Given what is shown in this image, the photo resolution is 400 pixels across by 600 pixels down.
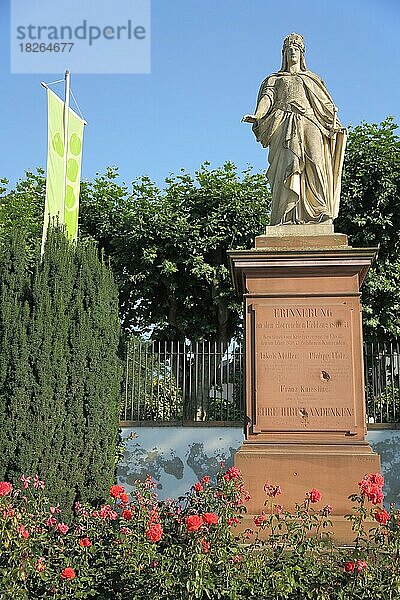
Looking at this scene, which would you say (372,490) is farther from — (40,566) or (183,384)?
(183,384)

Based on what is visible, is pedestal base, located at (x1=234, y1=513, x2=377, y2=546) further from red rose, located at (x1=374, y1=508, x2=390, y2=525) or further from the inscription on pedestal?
red rose, located at (x1=374, y1=508, x2=390, y2=525)

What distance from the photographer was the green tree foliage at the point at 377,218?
1820 centimetres

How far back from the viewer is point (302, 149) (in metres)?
8.11

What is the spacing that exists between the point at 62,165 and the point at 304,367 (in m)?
7.72

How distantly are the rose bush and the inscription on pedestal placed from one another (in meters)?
1.51

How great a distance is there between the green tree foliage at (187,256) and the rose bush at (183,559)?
1384 cm

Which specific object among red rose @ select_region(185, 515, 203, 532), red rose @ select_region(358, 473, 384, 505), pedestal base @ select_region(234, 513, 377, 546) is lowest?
pedestal base @ select_region(234, 513, 377, 546)

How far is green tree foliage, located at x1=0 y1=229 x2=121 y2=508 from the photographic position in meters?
8.30

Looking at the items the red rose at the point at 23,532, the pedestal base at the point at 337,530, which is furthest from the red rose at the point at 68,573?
the pedestal base at the point at 337,530

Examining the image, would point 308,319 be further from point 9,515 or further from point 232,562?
point 9,515

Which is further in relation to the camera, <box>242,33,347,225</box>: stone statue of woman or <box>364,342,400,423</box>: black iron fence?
<box>364,342,400,423</box>: black iron fence

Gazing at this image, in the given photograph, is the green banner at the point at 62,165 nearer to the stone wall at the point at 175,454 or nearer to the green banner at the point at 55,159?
the green banner at the point at 55,159

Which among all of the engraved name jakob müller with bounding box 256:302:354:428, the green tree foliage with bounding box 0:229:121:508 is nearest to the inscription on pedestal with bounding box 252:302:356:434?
the engraved name jakob müller with bounding box 256:302:354:428

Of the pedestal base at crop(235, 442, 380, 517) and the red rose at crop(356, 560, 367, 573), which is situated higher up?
the pedestal base at crop(235, 442, 380, 517)
